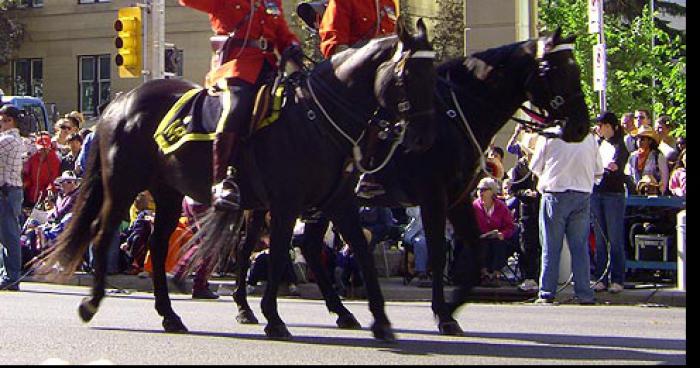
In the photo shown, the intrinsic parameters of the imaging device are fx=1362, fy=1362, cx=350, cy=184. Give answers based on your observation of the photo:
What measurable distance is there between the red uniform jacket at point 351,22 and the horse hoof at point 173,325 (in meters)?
2.71

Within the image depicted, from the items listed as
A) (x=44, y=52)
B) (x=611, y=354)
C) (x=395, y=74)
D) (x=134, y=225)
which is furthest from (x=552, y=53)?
(x=44, y=52)

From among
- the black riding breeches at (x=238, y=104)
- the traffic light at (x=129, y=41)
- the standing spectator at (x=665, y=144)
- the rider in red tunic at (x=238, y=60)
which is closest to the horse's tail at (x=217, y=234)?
the rider in red tunic at (x=238, y=60)

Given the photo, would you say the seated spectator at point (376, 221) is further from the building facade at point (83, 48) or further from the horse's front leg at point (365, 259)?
the building facade at point (83, 48)

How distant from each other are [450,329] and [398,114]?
194 centimetres

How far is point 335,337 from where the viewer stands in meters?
11.2

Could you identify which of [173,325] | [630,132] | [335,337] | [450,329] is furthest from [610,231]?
[173,325]

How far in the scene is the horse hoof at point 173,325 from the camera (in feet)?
37.8

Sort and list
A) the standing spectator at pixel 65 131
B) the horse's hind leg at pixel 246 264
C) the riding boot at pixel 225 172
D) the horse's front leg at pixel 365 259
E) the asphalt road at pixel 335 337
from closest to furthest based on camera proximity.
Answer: the asphalt road at pixel 335 337 < the horse's front leg at pixel 365 259 < the riding boot at pixel 225 172 < the horse's hind leg at pixel 246 264 < the standing spectator at pixel 65 131

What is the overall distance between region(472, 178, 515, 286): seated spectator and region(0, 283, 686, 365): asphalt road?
2031 millimetres

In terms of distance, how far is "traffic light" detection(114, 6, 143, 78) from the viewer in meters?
23.2

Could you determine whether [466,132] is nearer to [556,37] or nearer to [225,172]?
[556,37]

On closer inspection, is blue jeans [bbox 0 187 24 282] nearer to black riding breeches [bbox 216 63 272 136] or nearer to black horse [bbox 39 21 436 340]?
black horse [bbox 39 21 436 340]

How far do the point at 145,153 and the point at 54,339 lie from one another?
198 centimetres

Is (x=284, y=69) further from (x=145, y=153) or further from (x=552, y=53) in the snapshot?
(x=552, y=53)
